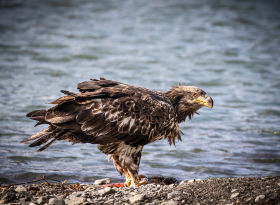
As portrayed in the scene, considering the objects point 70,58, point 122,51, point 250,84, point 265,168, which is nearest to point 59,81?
point 70,58

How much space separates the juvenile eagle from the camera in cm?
621

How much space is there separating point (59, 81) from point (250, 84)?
5.73 metres

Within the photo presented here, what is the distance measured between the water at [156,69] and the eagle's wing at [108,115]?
48.8 inches

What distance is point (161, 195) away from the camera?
5.57 m

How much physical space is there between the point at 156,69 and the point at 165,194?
9.61 m

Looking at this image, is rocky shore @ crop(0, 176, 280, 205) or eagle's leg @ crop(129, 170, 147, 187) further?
eagle's leg @ crop(129, 170, 147, 187)

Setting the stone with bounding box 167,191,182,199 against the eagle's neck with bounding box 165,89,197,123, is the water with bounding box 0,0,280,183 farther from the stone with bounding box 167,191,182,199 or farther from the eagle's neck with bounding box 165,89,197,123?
the stone with bounding box 167,191,182,199

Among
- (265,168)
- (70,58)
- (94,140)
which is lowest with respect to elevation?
(265,168)

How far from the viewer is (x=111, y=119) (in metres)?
6.34

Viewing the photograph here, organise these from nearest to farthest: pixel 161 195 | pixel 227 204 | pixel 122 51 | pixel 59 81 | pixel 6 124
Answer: pixel 227 204 → pixel 161 195 → pixel 6 124 → pixel 59 81 → pixel 122 51

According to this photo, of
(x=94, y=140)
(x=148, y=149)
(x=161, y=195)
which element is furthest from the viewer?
(x=148, y=149)

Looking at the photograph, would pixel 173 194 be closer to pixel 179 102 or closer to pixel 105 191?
pixel 105 191

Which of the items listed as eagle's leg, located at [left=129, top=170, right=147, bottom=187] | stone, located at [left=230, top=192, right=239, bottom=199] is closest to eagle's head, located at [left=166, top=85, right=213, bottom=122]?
eagle's leg, located at [left=129, top=170, right=147, bottom=187]

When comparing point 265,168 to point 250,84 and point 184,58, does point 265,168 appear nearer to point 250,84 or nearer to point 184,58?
point 250,84
